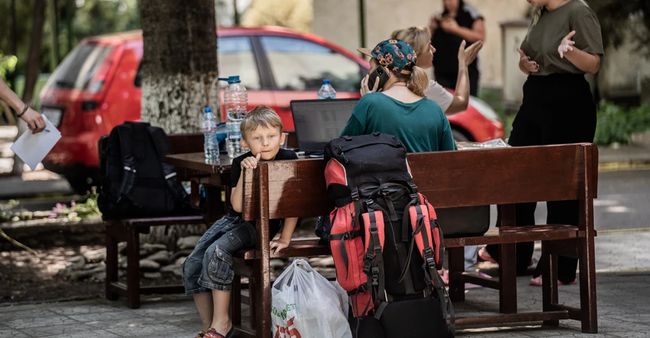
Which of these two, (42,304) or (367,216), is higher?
(367,216)

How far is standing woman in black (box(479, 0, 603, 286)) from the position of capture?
25.5 feet

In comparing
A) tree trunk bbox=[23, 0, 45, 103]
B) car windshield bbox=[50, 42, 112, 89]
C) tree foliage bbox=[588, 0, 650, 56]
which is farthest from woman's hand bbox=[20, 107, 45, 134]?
tree foliage bbox=[588, 0, 650, 56]

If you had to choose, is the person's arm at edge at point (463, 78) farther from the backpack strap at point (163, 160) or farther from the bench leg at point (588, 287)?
the backpack strap at point (163, 160)

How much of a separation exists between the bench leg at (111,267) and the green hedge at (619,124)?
11.2 m

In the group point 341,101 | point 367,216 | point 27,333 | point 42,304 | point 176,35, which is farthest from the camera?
point 176,35

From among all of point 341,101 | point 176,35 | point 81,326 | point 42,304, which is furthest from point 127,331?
point 176,35

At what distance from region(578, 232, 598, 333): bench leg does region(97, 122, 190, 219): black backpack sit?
8.11 ft

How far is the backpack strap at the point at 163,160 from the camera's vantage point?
309 inches

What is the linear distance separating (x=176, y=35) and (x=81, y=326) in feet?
9.68

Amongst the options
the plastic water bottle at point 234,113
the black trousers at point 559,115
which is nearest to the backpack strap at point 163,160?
the plastic water bottle at point 234,113

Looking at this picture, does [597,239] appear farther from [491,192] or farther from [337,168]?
[337,168]

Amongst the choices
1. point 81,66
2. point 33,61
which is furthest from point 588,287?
point 33,61

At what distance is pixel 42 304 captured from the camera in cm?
799

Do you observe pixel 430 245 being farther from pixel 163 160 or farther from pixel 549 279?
pixel 163 160
